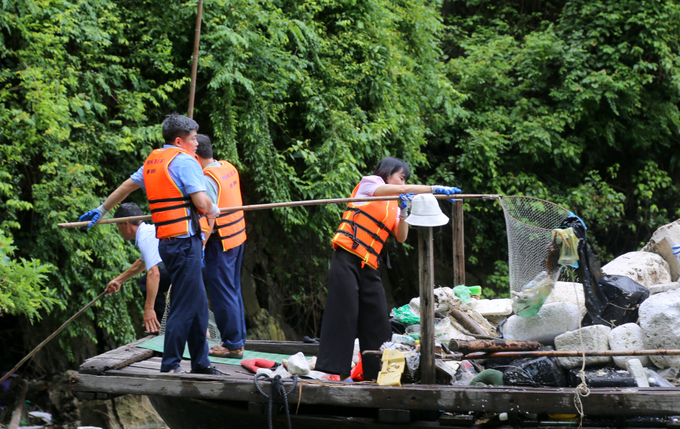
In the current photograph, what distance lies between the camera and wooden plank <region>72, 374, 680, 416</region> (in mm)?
2943

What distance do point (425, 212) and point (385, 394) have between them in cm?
101

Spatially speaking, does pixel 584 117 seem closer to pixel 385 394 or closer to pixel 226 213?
pixel 226 213

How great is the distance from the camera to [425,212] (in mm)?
3367

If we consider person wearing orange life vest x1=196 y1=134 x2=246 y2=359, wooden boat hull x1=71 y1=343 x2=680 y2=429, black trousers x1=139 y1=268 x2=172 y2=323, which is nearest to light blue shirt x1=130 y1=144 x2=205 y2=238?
person wearing orange life vest x1=196 y1=134 x2=246 y2=359

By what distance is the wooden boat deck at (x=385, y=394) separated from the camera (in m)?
2.96

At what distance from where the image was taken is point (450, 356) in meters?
3.44

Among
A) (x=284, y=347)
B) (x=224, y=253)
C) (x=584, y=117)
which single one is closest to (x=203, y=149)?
(x=224, y=253)

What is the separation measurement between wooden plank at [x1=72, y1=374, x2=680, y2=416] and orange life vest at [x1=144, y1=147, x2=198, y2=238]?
0.89m

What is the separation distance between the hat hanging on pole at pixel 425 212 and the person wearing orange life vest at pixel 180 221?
1202mm

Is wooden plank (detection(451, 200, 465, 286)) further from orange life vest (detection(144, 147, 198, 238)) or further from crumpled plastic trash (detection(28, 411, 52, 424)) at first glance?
crumpled plastic trash (detection(28, 411, 52, 424))

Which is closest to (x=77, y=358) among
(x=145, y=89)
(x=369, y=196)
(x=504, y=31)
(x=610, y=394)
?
(x=145, y=89)

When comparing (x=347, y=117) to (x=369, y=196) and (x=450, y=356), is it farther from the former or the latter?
(x=450, y=356)

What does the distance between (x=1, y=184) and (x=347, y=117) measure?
3.60 m

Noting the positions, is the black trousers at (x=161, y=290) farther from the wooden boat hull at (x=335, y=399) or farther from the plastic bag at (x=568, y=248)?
the plastic bag at (x=568, y=248)
